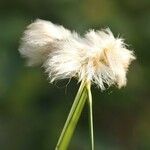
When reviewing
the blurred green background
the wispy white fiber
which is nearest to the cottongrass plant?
the wispy white fiber

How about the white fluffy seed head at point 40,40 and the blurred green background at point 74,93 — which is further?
the blurred green background at point 74,93

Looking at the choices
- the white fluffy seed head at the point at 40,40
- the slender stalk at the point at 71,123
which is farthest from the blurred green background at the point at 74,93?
the slender stalk at the point at 71,123

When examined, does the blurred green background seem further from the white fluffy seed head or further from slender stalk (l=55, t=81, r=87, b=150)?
slender stalk (l=55, t=81, r=87, b=150)

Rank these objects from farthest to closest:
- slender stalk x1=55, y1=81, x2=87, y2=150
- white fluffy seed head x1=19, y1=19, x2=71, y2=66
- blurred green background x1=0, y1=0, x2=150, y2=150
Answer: blurred green background x1=0, y1=0, x2=150, y2=150 → white fluffy seed head x1=19, y1=19, x2=71, y2=66 → slender stalk x1=55, y1=81, x2=87, y2=150

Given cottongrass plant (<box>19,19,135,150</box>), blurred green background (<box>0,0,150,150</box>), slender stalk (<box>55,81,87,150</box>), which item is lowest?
slender stalk (<box>55,81,87,150</box>)

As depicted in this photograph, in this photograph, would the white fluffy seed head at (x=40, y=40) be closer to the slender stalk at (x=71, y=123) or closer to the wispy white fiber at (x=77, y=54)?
the wispy white fiber at (x=77, y=54)

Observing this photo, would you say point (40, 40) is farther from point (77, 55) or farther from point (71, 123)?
point (71, 123)
